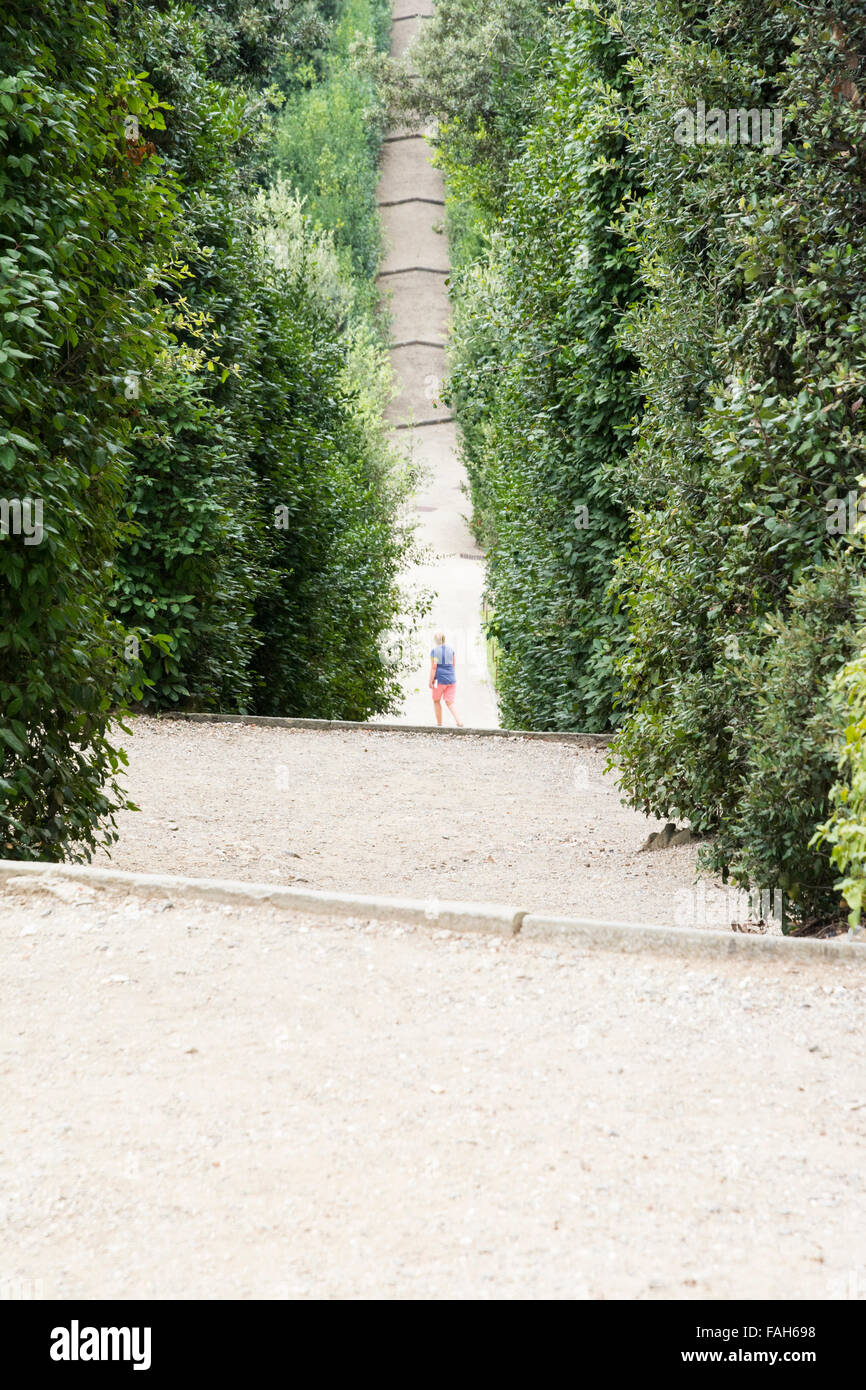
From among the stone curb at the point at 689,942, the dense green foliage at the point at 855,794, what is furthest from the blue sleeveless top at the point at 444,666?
the dense green foliage at the point at 855,794

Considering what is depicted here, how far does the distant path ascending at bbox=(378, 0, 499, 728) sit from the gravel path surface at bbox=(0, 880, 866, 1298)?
3041cm

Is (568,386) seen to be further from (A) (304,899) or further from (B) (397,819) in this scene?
(A) (304,899)

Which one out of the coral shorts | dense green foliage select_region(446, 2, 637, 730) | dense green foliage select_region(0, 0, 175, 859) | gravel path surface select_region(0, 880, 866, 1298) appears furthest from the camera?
the coral shorts

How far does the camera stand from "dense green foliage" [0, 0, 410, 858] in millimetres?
5074

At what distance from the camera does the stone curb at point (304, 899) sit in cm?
428

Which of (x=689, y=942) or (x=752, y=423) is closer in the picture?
(x=689, y=942)

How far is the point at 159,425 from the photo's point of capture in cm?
1119

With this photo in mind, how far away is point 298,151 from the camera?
47156 millimetres

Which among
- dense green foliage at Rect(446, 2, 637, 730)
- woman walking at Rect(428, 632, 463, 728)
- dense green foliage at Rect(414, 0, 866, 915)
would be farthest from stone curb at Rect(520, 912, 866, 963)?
woman walking at Rect(428, 632, 463, 728)

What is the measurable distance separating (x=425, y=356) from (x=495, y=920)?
52370 millimetres

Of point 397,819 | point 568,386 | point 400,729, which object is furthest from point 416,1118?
point 568,386

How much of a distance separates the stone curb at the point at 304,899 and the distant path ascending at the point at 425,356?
29598 mm

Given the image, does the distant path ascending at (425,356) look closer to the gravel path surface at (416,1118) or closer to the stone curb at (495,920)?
the stone curb at (495,920)

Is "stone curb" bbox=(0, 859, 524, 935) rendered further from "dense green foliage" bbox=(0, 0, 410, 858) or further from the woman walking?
the woman walking
